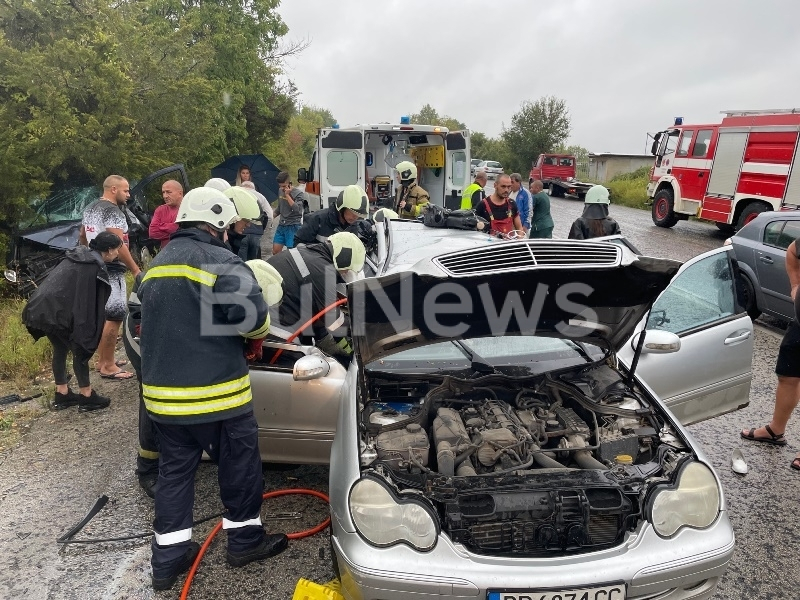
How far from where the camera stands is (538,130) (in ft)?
124

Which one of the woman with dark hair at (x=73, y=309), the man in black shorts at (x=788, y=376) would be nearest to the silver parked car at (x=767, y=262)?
the man in black shorts at (x=788, y=376)

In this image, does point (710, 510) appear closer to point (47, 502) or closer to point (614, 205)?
point (47, 502)

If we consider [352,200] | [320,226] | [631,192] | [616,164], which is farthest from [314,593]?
[616,164]

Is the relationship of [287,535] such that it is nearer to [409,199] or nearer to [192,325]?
[192,325]

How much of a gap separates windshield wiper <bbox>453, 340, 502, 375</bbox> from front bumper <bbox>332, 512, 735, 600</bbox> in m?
0.96

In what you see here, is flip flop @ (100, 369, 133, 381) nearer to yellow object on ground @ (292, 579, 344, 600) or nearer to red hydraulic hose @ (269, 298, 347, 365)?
red hydraulic hose @ (269, 298, 347, 365)

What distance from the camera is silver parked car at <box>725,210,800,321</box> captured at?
6277mm

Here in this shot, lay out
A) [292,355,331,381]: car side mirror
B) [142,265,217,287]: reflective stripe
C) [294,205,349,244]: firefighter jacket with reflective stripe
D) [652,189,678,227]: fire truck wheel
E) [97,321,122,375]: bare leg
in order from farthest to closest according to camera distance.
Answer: [652,189,678,227]: fire truck wheel → [294,205,349,244]: firefighter jacket with reflective stripe → [97,321,122,375]: bare leg → [292,355,331,381]: car side mirror → [142,265,217,287]: reflective stripe

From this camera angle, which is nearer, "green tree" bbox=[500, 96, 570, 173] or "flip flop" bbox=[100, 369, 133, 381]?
"flip flop" bbox=[100, 369, 133, 381]

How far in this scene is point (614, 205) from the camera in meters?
23.3

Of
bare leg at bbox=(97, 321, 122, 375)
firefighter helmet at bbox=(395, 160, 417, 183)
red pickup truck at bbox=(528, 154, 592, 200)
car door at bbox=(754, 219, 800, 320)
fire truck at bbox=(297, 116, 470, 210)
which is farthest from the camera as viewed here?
red pickup truck at bbox=(528, 154, 592, 200)

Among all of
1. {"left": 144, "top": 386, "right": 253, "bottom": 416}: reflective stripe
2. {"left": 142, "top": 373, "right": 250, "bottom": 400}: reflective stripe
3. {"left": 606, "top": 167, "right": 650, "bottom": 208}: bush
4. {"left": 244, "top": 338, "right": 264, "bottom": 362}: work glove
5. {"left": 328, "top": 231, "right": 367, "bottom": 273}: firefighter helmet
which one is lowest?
{"left": 606, "top": 167, "right": 650, "bottom": 208}: bush

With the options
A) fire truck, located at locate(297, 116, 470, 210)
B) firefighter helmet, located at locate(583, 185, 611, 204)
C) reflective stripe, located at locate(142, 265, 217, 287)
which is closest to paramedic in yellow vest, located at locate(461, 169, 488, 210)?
fire truck, located at locate(297, 116, 470, 210)

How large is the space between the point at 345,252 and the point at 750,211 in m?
11.7
